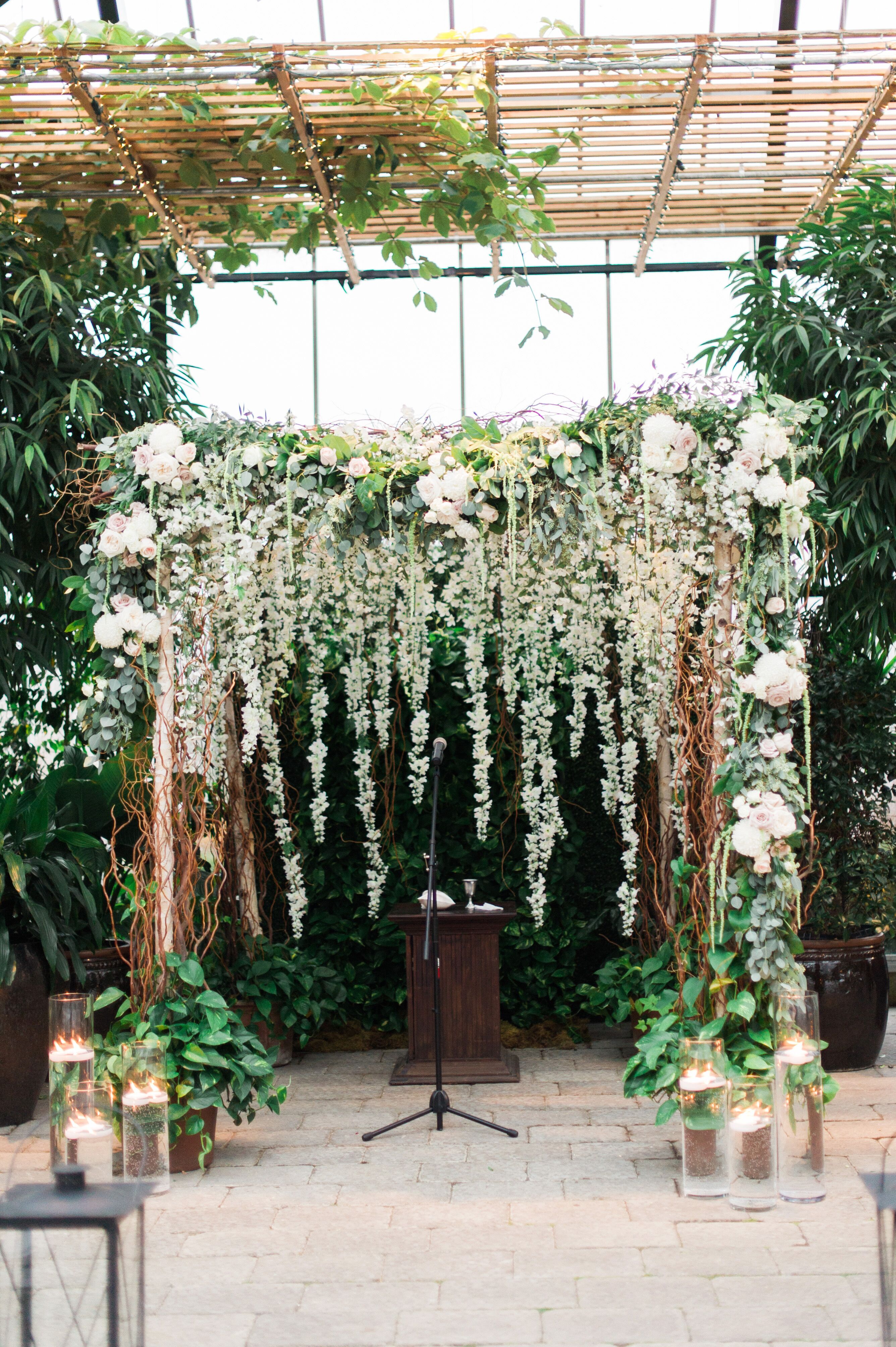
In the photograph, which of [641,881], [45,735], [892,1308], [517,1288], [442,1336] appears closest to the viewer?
[892,1308]

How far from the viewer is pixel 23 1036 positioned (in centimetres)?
441

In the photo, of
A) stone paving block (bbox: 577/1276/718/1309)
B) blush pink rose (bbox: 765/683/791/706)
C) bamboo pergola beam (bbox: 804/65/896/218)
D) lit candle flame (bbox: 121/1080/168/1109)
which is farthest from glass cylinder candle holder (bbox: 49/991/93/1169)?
bamboo pergola beam (bbox: 804/65/896/218)

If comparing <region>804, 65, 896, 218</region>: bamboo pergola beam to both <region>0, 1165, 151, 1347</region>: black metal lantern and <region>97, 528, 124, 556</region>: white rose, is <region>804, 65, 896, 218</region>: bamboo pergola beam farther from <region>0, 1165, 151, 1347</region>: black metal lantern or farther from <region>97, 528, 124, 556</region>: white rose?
<region>0, 1165, 151, 1347</region>: black metal lantern

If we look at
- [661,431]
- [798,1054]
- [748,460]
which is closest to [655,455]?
[661,431]

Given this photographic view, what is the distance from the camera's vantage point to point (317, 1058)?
17.5ft

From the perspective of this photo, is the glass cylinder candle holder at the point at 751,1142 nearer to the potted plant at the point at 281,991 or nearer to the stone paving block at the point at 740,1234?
the stone paving block at the point at 740,1234

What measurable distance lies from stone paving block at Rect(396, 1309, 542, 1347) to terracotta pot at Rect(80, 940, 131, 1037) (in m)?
2.39

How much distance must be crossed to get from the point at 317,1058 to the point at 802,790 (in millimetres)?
2535

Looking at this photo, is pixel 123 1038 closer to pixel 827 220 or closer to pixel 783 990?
pixel 783 990

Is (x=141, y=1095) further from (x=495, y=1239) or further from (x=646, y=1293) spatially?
(x=646, y=1293)

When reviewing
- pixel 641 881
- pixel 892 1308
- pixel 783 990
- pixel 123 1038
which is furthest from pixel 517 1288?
pixel 641 881

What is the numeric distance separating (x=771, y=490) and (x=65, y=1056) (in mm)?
2661

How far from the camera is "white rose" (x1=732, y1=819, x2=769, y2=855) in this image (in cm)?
365

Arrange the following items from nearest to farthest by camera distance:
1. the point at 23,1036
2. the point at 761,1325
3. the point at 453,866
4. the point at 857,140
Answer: the point at 761,1325, the point at 23,1036, the point at 857,140, the point at 453,866
